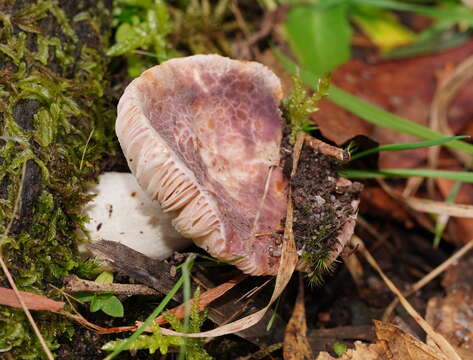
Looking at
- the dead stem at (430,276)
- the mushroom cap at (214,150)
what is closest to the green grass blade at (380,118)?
the mushroom cap at (214,150)

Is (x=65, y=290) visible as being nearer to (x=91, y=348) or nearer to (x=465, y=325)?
(x=91, y=348)

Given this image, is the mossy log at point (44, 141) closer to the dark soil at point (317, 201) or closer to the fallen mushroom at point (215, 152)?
the fallen mushroom at point (215, 152)

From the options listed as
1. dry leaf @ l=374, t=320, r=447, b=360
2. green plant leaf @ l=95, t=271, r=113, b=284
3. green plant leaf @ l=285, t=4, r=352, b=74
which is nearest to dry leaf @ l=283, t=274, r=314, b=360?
dry leaf @ l=374, t=320, r=447, b=360

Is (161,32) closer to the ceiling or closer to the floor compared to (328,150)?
closer to the ceiling

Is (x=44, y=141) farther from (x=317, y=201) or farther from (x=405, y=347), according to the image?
(x=405, y=347)

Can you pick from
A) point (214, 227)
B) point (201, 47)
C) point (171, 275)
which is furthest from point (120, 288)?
point (201, 47)

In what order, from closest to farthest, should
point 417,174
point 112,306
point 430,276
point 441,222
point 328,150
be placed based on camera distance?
point 112,306 < point 328,150 < point 417,174 < point 430,276 < point 441,222

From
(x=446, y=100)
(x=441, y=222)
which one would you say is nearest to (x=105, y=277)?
(x=441, y=222)
